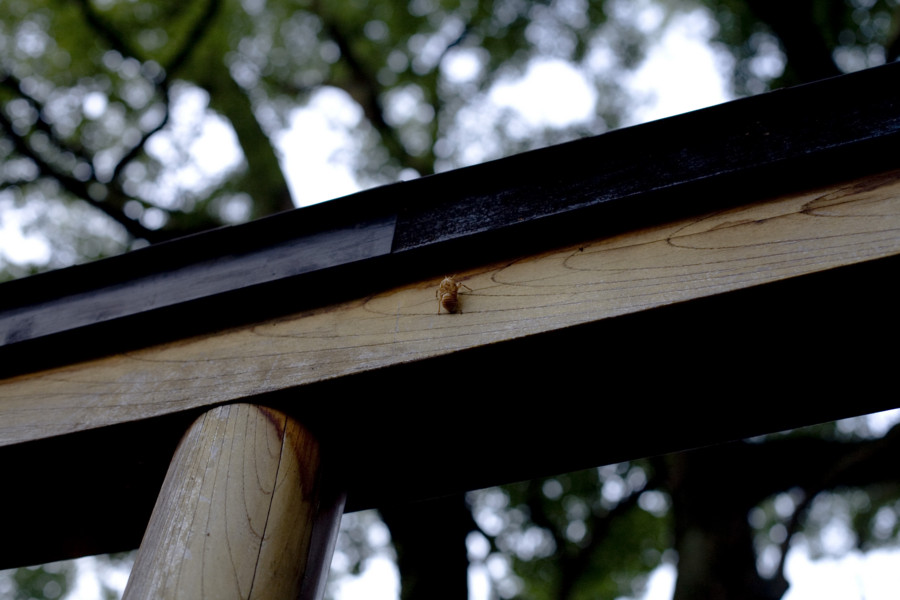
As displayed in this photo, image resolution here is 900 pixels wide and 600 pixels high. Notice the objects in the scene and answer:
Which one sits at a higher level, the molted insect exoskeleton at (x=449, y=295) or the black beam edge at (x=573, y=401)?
the molted insect exoskeleton at (x=449, y=295)

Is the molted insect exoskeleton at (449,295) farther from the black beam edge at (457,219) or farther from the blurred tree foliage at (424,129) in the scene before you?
the blurred tree foliage at (424,129)

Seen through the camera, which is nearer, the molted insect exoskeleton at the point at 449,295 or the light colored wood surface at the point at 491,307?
the light colored wood surface at the point at 491,307

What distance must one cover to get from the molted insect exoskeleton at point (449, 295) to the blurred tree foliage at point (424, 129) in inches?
120

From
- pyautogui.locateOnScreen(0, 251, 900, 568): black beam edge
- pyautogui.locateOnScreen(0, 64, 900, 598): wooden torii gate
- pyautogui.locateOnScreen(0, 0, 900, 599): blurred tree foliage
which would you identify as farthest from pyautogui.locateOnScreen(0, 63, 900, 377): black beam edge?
pyautogui.locateOnScreen(0, 0, 900, 599): blurred tree foliage

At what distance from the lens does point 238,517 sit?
0.82 meters

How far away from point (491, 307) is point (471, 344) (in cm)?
7

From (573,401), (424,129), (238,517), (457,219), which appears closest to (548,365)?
(573,401)

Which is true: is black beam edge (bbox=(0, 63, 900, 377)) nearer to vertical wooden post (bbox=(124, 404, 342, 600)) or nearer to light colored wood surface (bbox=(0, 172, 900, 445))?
light colored wood surface (bbox=(0, 172, 900, 445))

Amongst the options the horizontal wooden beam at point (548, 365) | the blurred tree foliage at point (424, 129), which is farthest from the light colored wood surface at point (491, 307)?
the blurred tree foliage at point (424, 129)

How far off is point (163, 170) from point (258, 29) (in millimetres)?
1778

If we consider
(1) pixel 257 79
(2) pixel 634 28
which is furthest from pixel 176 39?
(2) pixel 634 28

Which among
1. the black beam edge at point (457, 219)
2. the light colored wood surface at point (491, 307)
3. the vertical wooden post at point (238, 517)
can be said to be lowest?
the vertical wooden post at point (238, 517)

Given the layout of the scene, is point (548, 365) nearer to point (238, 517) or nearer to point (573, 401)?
point (573, 401)

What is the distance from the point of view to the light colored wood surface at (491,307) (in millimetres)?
825
